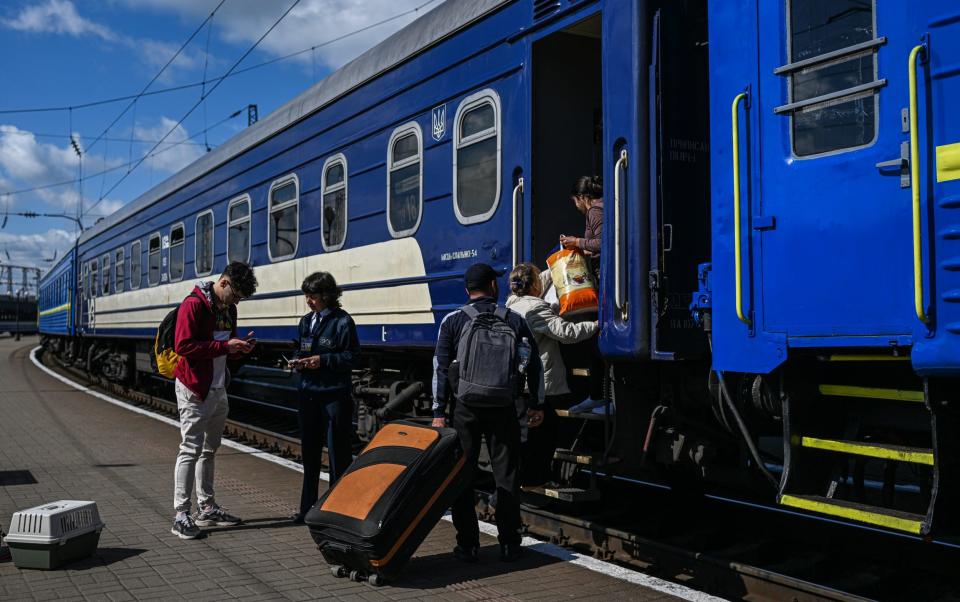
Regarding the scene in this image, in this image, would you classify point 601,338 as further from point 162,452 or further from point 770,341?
point 162,452

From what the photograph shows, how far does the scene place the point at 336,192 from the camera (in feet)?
29.5

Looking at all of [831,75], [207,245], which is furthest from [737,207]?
[207,245]

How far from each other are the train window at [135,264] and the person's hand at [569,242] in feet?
43.8

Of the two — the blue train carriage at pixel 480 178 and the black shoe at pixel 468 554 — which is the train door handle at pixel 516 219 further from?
the black shoe at pixel 468 554

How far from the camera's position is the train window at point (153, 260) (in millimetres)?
15898

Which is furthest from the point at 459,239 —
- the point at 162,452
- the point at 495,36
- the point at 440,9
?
the point at 162,452

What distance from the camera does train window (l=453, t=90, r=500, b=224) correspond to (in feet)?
22.0

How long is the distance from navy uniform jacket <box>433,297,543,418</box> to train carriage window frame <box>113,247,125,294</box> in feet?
50.2

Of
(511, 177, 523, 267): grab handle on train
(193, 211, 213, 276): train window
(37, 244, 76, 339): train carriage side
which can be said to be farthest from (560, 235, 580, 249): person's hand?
(37, 244, 76, 339): train carriage side

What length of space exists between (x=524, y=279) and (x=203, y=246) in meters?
8.50

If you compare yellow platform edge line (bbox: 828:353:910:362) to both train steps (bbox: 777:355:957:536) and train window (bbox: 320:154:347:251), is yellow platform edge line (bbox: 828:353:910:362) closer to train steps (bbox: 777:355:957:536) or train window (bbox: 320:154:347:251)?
train steps (bbox: 777:355:957:536)

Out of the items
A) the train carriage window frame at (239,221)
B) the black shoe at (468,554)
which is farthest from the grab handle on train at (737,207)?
the train carriage window frame at (239,221)

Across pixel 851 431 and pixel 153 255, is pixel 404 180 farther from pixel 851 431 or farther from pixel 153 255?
pixel 153 255

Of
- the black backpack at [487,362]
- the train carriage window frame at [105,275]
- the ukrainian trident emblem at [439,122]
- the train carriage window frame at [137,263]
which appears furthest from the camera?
the train carriage window frame at [105,275]
